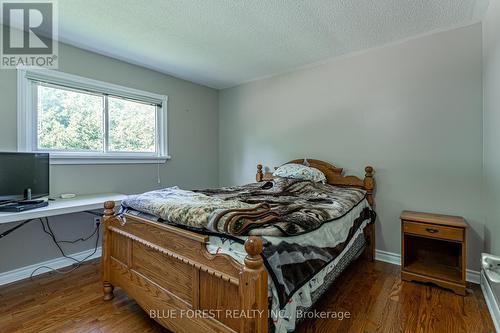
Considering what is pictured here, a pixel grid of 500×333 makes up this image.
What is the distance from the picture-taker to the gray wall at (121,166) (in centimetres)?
222

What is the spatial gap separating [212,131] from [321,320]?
10.4 ft

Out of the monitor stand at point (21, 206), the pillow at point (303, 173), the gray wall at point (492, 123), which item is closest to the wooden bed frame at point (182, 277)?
the monitor stand at point (21, 206)

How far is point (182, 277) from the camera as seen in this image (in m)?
1.33

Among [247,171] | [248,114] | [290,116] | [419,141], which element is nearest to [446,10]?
[419,141]

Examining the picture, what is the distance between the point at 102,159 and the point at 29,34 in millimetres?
1329

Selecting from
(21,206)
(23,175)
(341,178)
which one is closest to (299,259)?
(341,178)

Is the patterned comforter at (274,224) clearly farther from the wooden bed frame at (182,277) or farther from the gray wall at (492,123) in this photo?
the gray wall at (492,123)

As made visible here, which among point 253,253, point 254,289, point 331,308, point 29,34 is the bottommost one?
point 331,308

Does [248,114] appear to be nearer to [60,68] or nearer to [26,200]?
[60,68]

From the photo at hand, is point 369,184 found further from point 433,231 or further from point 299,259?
point 299,259

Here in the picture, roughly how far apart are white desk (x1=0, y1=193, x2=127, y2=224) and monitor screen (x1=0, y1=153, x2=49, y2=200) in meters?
0.19

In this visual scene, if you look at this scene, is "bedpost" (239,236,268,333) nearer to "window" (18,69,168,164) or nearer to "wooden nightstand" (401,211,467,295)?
"wooden nightstand" (401,211,467,295)

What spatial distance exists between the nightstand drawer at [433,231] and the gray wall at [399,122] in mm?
389

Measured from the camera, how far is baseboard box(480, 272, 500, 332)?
1.55 metres
